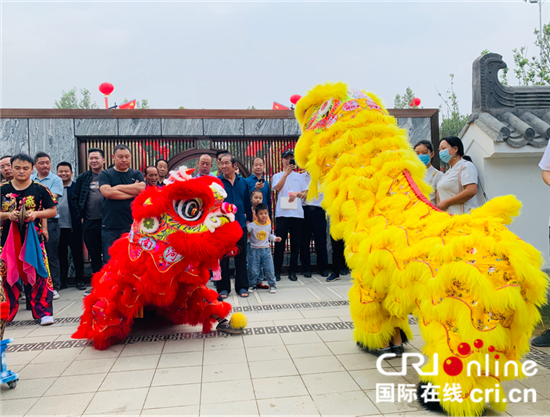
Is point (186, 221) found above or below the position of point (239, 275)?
above

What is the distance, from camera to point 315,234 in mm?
6367

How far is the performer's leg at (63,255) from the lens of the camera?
579cm

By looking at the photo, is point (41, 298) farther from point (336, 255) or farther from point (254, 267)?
point (336, 255)

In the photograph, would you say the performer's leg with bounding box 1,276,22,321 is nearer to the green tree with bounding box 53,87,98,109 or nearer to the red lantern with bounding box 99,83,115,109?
the red lantern with bounding box 99,83,115,109

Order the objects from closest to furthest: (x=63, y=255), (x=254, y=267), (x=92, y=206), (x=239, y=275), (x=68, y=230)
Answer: (x=239, y=275) < (x=92, y=206) < (x=254, y=267) < (x=68, y=230) < (x=63, y=255)

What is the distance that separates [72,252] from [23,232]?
6.46ft

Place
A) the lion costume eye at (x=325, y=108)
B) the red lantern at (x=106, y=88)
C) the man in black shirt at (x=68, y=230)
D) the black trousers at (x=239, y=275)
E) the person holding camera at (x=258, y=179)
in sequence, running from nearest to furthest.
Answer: the lion costume eye at (x=325, y=108)
the black trousers at (x=239, y=275)
the man in black shirt at (x=68, y=230)
the person holding camera at (x=258, y=179)
the red lantern at (x=106, y=88)

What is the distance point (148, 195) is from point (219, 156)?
185cm

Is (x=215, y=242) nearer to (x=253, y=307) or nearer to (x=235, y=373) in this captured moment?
(x=235, y=373)

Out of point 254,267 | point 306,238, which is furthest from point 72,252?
point 306,238

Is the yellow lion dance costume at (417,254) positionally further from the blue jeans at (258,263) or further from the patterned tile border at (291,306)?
the blue jeans at (258,263)

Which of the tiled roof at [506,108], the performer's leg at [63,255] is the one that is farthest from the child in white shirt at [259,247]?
the tiled roof at [506,108]

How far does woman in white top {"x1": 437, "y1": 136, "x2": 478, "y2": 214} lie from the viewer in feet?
12.8

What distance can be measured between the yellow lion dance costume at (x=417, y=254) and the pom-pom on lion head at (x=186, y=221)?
80 cm
